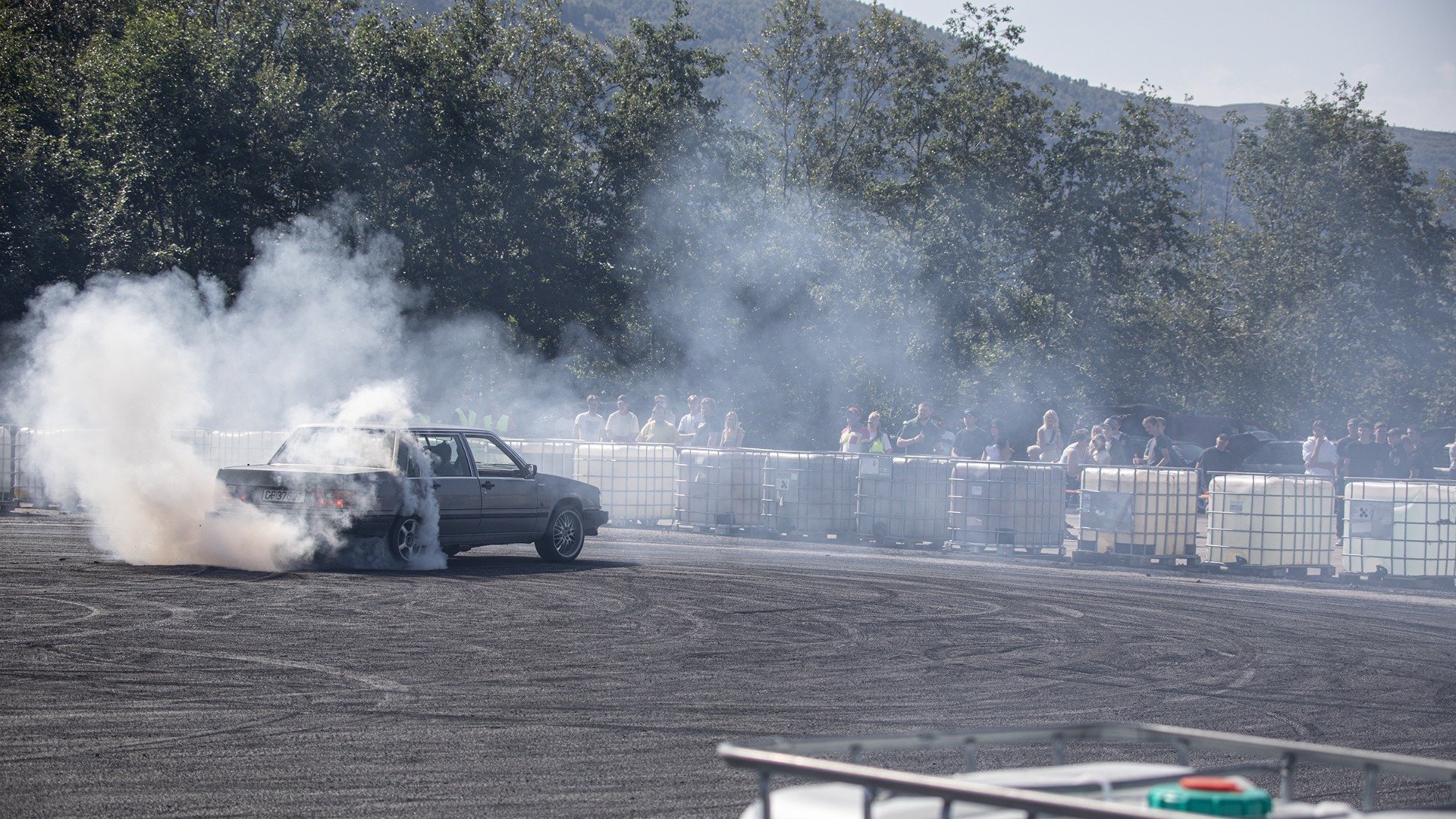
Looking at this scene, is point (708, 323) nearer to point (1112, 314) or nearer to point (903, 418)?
point (903, 418)

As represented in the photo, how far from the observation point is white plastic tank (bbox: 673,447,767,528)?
17.8 m

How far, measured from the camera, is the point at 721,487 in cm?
1802

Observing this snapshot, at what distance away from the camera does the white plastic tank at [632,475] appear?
18.7 meters

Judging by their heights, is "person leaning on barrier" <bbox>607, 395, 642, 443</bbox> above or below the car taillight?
above

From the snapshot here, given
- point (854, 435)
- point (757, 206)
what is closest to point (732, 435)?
point (854, 435)

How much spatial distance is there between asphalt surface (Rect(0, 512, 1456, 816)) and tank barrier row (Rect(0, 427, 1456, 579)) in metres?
2.08

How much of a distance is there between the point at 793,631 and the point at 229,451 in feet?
44.5

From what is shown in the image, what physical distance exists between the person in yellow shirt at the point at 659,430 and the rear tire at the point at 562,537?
5778 mm

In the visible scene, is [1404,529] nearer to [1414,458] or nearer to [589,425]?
[1414,458]

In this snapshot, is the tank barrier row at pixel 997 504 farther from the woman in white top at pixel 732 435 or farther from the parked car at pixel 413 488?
the parked car at pixel 413 488

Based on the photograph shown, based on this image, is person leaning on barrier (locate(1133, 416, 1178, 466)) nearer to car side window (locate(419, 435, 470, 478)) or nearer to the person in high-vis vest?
car side window (locate(419, 435, 470, 478))

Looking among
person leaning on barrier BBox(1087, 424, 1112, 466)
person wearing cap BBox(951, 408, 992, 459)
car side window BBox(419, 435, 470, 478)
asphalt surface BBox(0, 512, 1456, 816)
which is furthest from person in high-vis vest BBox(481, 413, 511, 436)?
person leaning on barrier BBox(1087, 424, 1112, 466)

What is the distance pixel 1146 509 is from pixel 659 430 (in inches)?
298

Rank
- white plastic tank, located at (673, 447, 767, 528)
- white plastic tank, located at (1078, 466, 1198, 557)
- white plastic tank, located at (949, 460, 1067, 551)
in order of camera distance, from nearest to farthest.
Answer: white plastic tank, located at (1078, 466, 1198, 557) → white plastic tank, located at (949, 460, 1067, 551) → white plastic tank, located at (673, 447, 767, 528)
